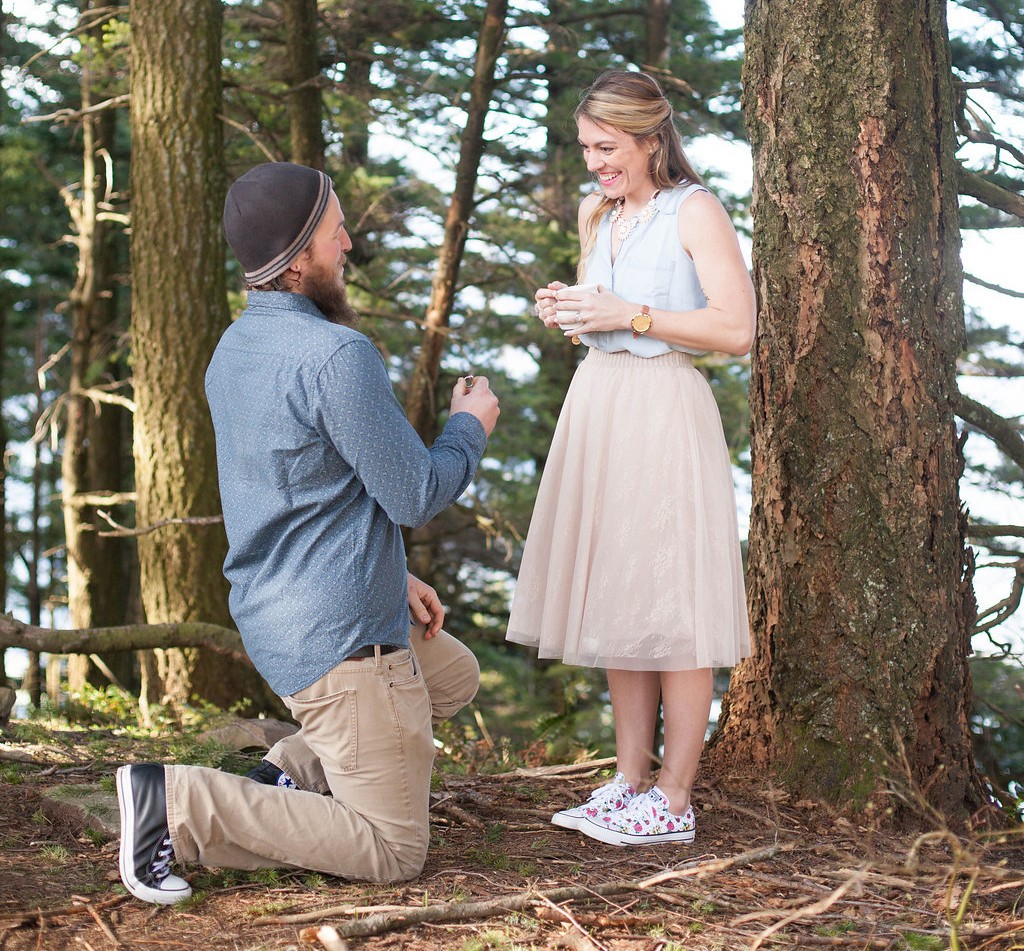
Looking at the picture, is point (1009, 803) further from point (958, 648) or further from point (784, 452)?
point (784, 452)

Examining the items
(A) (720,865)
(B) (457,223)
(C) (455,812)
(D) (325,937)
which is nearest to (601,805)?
(C) (455,812)

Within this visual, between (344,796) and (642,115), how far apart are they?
213 cm

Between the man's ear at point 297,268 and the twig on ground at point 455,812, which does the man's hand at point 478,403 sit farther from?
the twig on ground at point 455,812

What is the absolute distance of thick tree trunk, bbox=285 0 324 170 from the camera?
28.6 ft

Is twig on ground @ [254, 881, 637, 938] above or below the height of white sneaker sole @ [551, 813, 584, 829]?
above

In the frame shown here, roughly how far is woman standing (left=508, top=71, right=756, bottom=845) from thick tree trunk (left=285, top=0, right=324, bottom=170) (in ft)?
19.0

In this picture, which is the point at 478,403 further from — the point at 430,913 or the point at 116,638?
the point at 116,638

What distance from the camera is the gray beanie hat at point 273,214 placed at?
2.80 metres

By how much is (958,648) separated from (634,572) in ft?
4.04

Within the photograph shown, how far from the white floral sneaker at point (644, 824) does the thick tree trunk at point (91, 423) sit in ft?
28.8

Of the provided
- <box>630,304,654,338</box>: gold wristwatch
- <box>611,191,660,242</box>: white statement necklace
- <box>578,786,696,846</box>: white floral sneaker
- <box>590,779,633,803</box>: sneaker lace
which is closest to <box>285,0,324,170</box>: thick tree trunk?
<box>611,191,660,242</box>: white statement necklace

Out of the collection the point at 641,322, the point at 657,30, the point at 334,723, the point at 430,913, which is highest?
the point at 657,30

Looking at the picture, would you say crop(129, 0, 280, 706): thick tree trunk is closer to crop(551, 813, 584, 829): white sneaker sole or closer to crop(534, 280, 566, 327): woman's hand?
crop(551, 813, 584, 829): white sneaker sole

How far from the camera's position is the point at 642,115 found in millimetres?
3307
